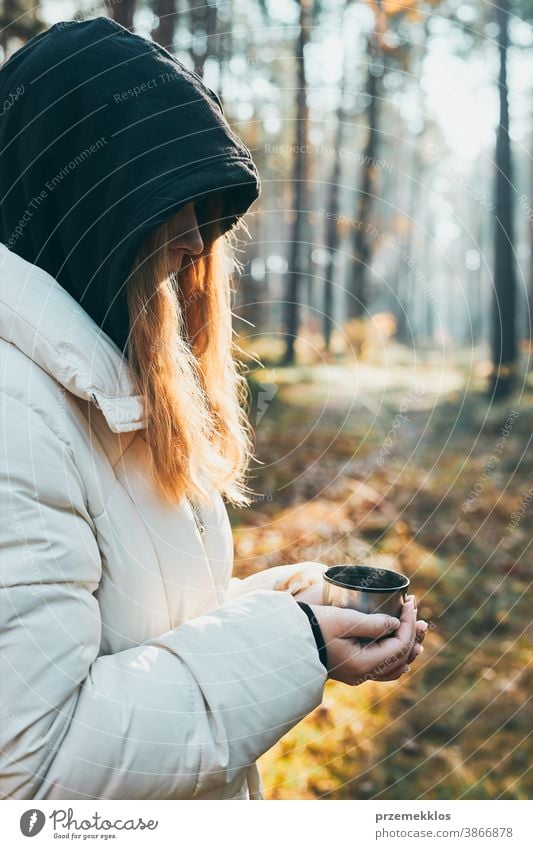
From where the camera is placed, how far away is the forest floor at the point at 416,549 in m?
3.52

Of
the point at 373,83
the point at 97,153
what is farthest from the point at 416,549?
the point at 373,83

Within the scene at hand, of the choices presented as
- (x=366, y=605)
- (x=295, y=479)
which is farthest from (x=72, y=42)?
(x=295, y=479)

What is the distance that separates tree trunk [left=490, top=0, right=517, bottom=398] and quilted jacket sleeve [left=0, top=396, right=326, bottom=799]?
8982 mm

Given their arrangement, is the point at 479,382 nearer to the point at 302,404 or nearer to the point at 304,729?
the point at 302,404

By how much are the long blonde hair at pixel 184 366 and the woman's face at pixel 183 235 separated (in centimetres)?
2

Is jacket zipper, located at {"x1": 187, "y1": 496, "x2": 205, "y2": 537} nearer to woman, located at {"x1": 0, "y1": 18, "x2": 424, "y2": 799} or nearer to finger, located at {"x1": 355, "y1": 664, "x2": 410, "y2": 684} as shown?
woman, located at {"x1": 0, "y1": 18, "x2": 424, "y2": 799}

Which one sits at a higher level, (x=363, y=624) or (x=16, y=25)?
(x=16, y=25)

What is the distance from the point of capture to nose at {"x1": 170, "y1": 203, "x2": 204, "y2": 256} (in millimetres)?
1476

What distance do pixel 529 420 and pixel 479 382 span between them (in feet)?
9.14

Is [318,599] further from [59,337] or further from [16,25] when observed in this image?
[16,25]

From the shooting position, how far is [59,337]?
3.89 feet

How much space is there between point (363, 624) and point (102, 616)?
0.50 meters

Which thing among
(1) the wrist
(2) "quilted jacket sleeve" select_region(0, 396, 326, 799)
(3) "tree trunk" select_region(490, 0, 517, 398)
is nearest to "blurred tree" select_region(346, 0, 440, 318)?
(3) "tree trunk" select_region(490, 0, 517, 398)

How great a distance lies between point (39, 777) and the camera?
112 cm
